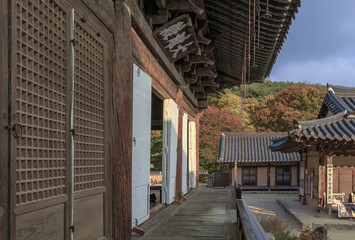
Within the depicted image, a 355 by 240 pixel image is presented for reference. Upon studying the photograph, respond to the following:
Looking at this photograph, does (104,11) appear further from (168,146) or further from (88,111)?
(168,146)

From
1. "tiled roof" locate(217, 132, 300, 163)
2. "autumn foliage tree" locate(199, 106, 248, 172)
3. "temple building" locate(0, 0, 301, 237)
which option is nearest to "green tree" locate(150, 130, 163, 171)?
"tiled roof" locate(217, 132, 300, 163)

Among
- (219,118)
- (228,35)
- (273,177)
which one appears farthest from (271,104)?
(228,35)

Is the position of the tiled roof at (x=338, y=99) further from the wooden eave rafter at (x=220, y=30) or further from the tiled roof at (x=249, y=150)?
the tiled roof at (x=249, y=150)

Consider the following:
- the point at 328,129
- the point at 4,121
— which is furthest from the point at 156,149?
the point at 4,121

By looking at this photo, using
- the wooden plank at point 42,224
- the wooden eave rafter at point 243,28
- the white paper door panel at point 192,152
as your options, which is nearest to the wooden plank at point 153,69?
the wooden eave rafter at point 243,28

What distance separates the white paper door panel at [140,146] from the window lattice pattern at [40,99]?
246cm

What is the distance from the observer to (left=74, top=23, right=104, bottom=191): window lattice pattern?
3.64m

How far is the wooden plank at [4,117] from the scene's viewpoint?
2.26 metres

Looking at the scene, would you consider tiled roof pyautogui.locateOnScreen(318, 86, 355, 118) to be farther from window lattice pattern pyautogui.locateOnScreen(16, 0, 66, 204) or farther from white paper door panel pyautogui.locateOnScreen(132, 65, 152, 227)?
window lattice pattern pyautogui.locateOnScreen(16, 0, 66, 204)

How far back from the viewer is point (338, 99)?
683 inches

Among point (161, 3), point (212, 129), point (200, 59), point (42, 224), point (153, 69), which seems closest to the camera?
point (42, 224)

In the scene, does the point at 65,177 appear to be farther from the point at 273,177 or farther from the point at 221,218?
the point at 273,177

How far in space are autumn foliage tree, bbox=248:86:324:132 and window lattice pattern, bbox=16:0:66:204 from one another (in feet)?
114

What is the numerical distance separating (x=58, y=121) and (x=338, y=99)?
16.6 meters
